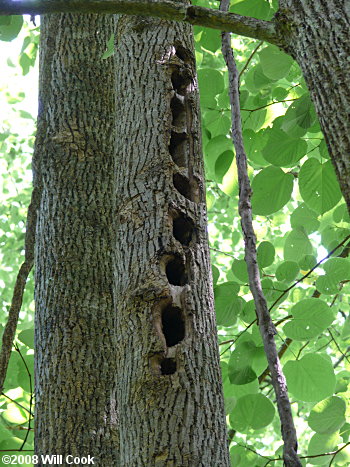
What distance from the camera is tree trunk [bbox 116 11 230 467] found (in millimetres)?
1516

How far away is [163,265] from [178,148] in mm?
505

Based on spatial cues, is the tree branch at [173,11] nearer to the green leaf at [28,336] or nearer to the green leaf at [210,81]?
the green leaf at [210,81]

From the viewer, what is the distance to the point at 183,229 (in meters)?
1.90

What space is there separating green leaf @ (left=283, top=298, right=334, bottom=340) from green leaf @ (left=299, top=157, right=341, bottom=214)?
1.34 ft

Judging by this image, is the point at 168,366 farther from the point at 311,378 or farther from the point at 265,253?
the point at 265,253

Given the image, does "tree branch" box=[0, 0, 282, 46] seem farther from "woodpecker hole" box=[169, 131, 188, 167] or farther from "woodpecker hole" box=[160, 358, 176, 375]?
"woodpecker hole" box=[160, 358, 176, 375]

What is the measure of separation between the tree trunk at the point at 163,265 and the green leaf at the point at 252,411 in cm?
89

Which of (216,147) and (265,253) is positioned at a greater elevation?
(216,147)

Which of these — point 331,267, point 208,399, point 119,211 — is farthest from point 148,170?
point 331,267

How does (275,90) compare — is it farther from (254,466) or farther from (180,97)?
(254,466)

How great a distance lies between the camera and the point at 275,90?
117 inches

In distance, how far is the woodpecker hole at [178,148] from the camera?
202 centimetres

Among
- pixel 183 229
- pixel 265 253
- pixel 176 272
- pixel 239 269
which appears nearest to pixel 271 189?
pixel 265 253

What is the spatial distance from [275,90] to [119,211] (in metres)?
1.45
